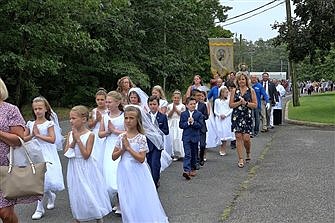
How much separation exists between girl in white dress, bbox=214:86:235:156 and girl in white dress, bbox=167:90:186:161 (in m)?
1.59

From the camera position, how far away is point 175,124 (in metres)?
12.3

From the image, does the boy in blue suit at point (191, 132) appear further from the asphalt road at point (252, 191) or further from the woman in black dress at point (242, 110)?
the woman in black dress at point (242, 110)

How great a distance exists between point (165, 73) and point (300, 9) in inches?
618

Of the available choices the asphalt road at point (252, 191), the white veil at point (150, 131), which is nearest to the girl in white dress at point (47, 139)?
the asphalt road at point (252, 191)

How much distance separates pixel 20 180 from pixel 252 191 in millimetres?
4624

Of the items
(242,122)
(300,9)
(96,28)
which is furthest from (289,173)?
(96,28)

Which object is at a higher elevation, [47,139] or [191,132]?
[47,139]

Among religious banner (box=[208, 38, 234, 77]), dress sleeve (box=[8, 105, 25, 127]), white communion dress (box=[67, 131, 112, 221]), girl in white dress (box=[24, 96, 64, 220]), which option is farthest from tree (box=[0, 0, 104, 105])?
dress sleeve (box=[8, 105, 25, 127])

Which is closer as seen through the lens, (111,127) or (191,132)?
(111,127)

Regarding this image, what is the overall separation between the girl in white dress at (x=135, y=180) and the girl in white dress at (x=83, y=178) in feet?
1.57

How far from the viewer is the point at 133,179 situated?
6125mm

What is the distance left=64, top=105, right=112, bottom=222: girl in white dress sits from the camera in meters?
6.44

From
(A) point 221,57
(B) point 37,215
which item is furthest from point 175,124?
(A) point 221,57

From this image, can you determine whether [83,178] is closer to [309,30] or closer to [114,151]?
[114,151]
